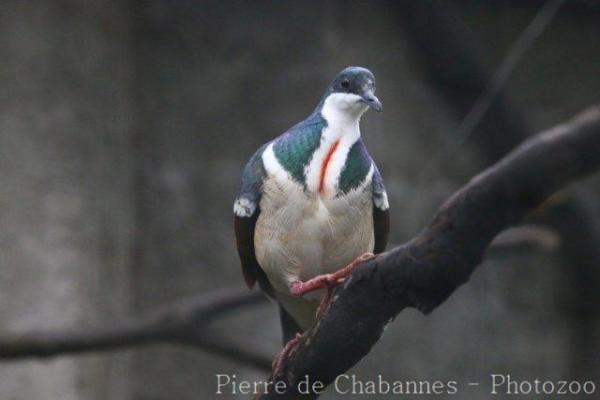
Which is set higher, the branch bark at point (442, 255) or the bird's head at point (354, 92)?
the bird's head at point (354, 92)

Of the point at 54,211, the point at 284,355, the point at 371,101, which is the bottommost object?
the point at 284,355

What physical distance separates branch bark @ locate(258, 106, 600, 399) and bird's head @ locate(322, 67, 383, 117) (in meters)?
0.23

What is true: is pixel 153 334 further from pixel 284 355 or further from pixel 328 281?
pixel 328 281

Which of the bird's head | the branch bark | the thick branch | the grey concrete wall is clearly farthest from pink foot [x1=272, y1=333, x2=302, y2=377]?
the grey concrete wall

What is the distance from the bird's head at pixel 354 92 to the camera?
1.36m

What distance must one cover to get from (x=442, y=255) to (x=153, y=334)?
1480 millimetres

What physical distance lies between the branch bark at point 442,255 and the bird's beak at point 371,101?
210 mm

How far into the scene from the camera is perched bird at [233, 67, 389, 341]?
1.45m

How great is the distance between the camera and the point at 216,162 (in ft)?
9.43

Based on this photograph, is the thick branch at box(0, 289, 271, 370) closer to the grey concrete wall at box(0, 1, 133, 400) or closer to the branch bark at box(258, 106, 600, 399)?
the grey concrete wall at box(0, 1, 133, 400)

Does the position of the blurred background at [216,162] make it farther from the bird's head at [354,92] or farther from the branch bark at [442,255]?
the branch bark at [442,255]

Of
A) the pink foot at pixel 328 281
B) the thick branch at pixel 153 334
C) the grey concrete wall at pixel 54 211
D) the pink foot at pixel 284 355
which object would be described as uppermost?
the grey concrete wall at pixel 54 211

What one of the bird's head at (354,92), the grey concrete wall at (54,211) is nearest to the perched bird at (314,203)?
the bird's head at (354,92)

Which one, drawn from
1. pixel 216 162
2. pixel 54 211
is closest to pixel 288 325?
pixel 216 162
